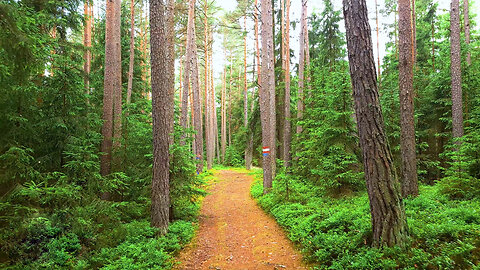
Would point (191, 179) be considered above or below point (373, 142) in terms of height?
below

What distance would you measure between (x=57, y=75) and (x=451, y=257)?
852 centimetres

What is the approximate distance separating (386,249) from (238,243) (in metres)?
3.42

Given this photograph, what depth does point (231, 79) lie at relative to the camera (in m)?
30.3

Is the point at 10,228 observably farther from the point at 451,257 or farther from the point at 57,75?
the point at 451,257

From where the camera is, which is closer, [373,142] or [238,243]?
[373,142]

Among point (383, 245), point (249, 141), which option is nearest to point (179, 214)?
point (383, 245)

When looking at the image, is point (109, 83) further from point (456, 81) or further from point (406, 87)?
point (456, 81)

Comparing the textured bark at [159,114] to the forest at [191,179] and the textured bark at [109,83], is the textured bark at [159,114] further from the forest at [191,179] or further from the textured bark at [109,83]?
the textured bark at [109,83]

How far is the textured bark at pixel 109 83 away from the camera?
780cm

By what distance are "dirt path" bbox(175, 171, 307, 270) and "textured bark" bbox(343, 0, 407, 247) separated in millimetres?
1721

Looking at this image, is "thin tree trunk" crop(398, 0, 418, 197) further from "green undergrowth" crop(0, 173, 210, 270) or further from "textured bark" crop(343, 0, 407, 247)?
"green undergrowth" crop(0, 173, 210, 270)

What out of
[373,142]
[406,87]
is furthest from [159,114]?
[406,87]

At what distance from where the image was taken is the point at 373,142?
406 centimetres

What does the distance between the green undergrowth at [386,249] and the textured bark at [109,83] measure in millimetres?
5723
